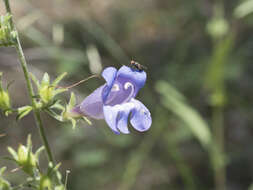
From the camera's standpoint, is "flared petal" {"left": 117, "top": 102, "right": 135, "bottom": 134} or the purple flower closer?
"flared petal" {"left": 117, "top": 102, "right": 135, "bottom": 134}

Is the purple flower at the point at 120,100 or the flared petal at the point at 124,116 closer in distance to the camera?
the flared petal at the point at 124,116

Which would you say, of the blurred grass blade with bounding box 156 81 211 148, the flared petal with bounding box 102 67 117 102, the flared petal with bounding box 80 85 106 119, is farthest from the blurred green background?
the flared petal with bounding box 102 67 117 102

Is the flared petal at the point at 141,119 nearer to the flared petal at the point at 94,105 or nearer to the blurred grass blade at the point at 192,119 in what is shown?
the flared petal at the point at 94,105

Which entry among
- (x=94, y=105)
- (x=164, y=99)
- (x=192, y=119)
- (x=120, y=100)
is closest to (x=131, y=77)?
(x=120, y=100)

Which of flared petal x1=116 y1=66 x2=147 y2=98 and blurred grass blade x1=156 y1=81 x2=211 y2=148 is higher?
flared petal x1=116 y1=66 x2=147 y2=98

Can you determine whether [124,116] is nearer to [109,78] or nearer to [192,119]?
[109,78]

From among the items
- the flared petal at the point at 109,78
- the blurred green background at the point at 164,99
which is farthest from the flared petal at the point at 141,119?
the blurred green background at the point at 164,99

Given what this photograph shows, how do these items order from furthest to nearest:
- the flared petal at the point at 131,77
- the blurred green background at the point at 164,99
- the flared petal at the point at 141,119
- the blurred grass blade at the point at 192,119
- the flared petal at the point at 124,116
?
the blurred green background at the point at 164,99, the blurred grass blade at the point at 192,119, the flared petal at the point at 131,77, the flared petal at the point at 141,119, the flared petal at the point at 124,116

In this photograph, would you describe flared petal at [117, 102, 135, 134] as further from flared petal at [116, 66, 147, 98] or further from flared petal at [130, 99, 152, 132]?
flared petal at [116, 66, 147, 98]
